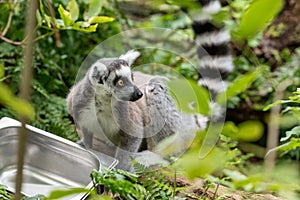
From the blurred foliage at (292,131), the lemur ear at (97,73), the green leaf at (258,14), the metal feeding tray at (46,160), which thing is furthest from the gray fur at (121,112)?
the green leaf at (258,14)

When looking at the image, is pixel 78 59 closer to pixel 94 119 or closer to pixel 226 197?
pixel 94 119

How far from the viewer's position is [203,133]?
0.54 meters

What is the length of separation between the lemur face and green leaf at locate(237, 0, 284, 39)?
4.80 feet

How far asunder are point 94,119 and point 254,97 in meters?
1.62

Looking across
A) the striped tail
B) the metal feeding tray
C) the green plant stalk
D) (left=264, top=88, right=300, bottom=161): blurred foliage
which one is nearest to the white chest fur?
the metal feeding tray

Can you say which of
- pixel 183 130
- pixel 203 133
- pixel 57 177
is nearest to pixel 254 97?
pixel 183 130

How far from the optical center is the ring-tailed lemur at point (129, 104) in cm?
189

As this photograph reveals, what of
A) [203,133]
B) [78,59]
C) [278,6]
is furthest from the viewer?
[78,59]

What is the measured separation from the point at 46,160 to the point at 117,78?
0.47 meters

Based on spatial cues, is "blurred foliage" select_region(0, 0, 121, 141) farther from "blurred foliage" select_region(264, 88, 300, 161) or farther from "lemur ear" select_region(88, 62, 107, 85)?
"blurred foliage" select_region(264, 88, 300, 161)

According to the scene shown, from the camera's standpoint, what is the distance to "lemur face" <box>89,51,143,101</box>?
6.09 ft

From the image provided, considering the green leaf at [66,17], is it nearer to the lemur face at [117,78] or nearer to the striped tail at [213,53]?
the lemur face at [117,78]

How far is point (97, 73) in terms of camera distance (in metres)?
1.91

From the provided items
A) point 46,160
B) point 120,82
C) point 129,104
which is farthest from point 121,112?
point 46,160
